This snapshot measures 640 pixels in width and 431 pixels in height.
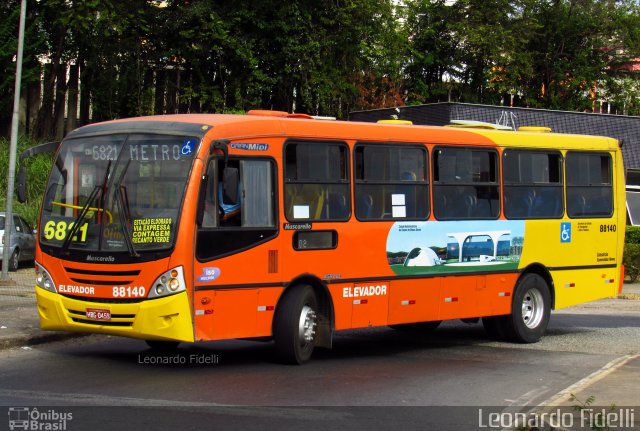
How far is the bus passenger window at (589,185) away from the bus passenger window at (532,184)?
0.30 meters

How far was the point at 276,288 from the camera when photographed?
1195 centimetres

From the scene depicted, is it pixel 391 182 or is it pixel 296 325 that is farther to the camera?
pixel 391 182

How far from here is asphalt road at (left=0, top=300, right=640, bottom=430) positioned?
894 centimetres

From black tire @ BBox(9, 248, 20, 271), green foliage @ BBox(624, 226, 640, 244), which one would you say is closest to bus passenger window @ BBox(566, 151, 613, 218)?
green foliage @ BBox(624, 226, 640, 244)

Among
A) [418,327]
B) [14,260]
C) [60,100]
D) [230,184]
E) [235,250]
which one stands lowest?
[418,327]

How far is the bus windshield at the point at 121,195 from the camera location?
36.6 feet

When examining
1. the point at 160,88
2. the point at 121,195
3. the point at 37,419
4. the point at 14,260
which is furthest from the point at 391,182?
the point at 160,88

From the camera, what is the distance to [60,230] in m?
11.7

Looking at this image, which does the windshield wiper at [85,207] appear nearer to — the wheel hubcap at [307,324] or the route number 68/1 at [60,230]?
the route number 68/1 at [60,230]

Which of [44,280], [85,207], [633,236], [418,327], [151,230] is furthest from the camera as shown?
→ [633,236]

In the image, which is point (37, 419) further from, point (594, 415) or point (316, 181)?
point (316, 181)

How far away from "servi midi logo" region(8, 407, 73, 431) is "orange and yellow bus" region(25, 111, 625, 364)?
230cm

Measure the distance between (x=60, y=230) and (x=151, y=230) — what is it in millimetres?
1296

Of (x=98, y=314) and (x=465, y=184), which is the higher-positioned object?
(x=465, y=184)
